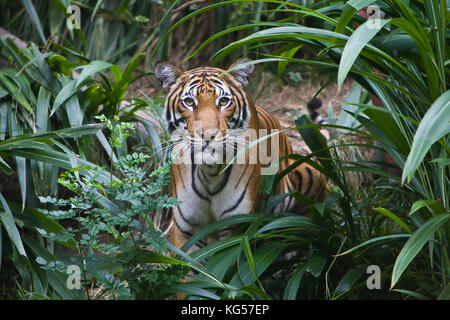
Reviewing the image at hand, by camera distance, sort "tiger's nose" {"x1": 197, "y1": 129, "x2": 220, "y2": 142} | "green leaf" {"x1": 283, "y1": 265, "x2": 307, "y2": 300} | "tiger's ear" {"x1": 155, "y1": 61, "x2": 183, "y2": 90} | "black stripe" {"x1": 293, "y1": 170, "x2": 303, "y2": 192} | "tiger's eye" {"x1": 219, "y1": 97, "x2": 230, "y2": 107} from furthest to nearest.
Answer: "black stripe" {"x1": 293, "y1": 170, "x2": 303, "y2": 192} < "tiger's ear" {"x1": 155, "y1": 61, "x2": 183, "y2": 90} < "tiger's eye" {"x1": 219, "y1": 97, "x2": 230, "y2": 107} < "tiger's nose" {"x1": 197, "y1": 129, "x2": 220, "y2": 142} < "green leaf" {"x1": 283, "y1": 265, "x2": 307, "y2": 300}

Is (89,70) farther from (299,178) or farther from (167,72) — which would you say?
A: (299,178)

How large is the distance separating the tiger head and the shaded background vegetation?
18 centimetres

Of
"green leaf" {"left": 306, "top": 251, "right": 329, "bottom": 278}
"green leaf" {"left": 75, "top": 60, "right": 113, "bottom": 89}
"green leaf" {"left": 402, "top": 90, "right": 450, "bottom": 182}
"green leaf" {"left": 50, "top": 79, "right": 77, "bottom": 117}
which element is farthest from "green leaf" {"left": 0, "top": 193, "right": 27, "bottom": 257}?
"green leaf" {"left": 402, "top": 90, "right": 450, "bottom": 182}

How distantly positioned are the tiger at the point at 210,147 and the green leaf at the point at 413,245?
1.03 meters

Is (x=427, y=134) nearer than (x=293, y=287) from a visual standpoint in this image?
Yes

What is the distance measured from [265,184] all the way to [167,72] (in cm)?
80

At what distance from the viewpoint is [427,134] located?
1722 millimetres

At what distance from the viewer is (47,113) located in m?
3.47

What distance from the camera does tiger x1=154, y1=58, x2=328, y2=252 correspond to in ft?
9.37

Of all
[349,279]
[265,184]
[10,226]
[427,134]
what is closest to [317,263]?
[349,279]

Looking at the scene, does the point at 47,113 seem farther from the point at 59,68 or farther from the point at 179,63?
the point at 179,63

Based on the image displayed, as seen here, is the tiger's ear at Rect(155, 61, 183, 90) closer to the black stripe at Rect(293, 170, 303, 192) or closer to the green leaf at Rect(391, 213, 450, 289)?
the black stripe at Rect(293, 170, 303, 192)

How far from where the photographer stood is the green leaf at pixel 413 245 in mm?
1915

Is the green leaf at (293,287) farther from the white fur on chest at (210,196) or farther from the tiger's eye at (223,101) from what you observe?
the tiger's eye at (223,101)
